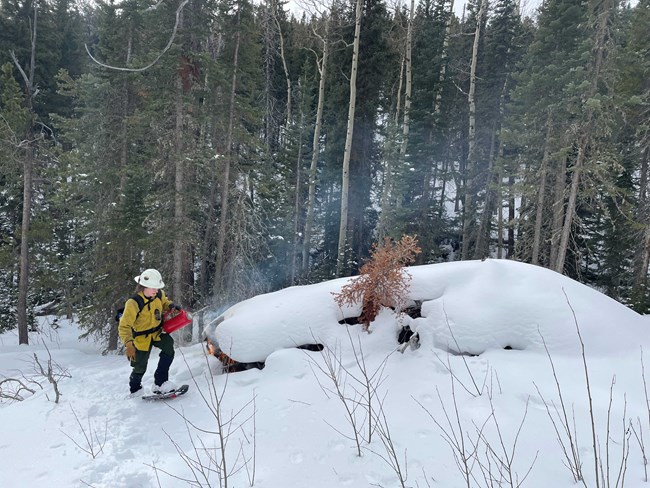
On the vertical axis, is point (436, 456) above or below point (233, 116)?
below

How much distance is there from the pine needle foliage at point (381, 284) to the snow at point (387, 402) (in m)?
0.20

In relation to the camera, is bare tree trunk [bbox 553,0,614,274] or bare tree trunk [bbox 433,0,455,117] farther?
bare tree trunk [bbox 433,0,455,117]

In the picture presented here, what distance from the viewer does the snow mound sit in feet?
16.8

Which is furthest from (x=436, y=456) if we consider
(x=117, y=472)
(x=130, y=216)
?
(x=130, y=216)

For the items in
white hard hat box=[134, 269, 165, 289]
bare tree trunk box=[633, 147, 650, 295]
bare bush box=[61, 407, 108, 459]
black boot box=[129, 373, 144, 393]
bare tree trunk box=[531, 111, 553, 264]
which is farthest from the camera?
bare tree trunk box=[531, 111, 553, 264]

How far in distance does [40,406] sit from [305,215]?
18.5 meters

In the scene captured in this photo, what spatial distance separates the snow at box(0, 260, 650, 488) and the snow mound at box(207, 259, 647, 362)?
0.02m

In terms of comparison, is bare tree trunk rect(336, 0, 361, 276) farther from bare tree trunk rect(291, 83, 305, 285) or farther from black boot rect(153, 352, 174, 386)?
black boot rect(153, 352, 174, 386)

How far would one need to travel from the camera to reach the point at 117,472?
378cm

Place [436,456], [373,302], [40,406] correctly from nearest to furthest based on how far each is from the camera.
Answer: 1. [436,456]
2. [40,406]
3. [373,302]

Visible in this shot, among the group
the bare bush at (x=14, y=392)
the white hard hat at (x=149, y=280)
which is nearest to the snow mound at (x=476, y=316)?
the white hard hat at (x=149, y=280)

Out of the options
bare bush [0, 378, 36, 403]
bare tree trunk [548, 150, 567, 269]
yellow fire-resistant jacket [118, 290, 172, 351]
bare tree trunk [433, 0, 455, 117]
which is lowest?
bare bush [0, 378, 36, 403]

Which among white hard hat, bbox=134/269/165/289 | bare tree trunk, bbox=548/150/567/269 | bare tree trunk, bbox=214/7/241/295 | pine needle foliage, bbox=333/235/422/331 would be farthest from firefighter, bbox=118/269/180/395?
bare tree trunk, bbox=548/150/567/269

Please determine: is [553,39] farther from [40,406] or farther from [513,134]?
[40,406]
